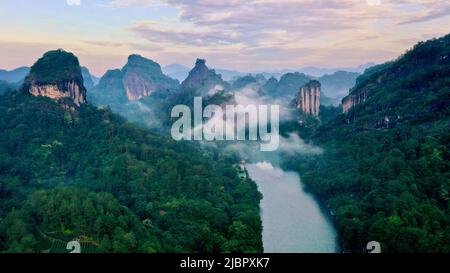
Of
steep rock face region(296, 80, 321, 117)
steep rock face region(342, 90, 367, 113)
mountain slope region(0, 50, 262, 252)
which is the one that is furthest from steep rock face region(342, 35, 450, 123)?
mountain slope region(0, 50, 262, 252)

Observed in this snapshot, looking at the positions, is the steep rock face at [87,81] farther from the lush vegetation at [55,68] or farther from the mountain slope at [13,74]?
the lush vegetation at [55,68]

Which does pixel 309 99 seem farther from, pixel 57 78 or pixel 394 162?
pixel 394 162

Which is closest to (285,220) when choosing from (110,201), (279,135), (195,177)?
(195,177)

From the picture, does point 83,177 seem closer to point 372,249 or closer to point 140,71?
point 372,249

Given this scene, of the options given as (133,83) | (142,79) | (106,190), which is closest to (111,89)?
(133,83)

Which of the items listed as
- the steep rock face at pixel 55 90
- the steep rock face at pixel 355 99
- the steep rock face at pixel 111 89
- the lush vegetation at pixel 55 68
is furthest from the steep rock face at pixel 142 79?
the steep rock face at pixel 55 90

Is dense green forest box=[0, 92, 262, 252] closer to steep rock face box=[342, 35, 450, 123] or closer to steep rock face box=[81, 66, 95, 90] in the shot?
steep rock face box=[342, 35, 450, 123]

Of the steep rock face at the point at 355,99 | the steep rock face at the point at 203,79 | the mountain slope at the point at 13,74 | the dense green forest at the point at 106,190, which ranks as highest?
the mountain slope at the point at 13,74
